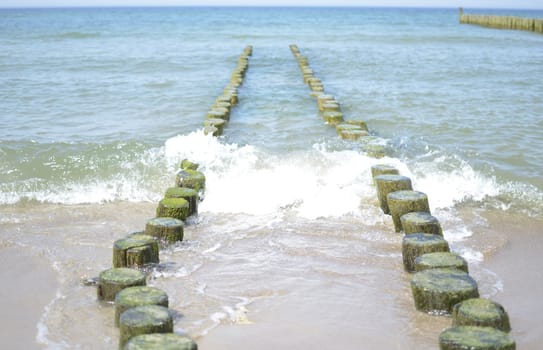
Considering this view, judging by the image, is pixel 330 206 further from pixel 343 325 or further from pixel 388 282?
pixel 343 325

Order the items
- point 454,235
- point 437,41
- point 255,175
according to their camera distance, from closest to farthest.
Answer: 1. point 454,235
2. point 255,175
3. point 437,41

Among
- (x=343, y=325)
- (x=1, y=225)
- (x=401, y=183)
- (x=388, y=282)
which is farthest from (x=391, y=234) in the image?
(x=1, y=225)

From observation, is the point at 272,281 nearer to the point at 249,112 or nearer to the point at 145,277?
the point at 145,277

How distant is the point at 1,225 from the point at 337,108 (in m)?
7.51

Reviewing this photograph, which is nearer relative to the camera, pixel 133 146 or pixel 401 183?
pixel 401 183

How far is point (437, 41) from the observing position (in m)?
36.3

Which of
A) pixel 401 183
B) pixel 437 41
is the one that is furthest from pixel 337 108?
pixel 437 41

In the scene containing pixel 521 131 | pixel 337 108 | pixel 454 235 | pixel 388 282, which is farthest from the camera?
pixel 337 108

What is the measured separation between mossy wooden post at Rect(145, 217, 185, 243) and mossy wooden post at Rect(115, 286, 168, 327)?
5.75ft

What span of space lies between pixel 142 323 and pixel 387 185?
4005 millimetres

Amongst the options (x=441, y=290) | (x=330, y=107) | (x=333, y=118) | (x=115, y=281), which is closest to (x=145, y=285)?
(x=115, y=281)

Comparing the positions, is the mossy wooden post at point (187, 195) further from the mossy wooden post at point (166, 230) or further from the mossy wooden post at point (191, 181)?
the mossy wooden post at point (166, 230)

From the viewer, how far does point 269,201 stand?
8.83 meters

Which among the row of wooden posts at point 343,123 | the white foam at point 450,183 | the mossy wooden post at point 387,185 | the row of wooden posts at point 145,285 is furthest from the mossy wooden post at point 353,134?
the row of wooden posts at point 145,285
